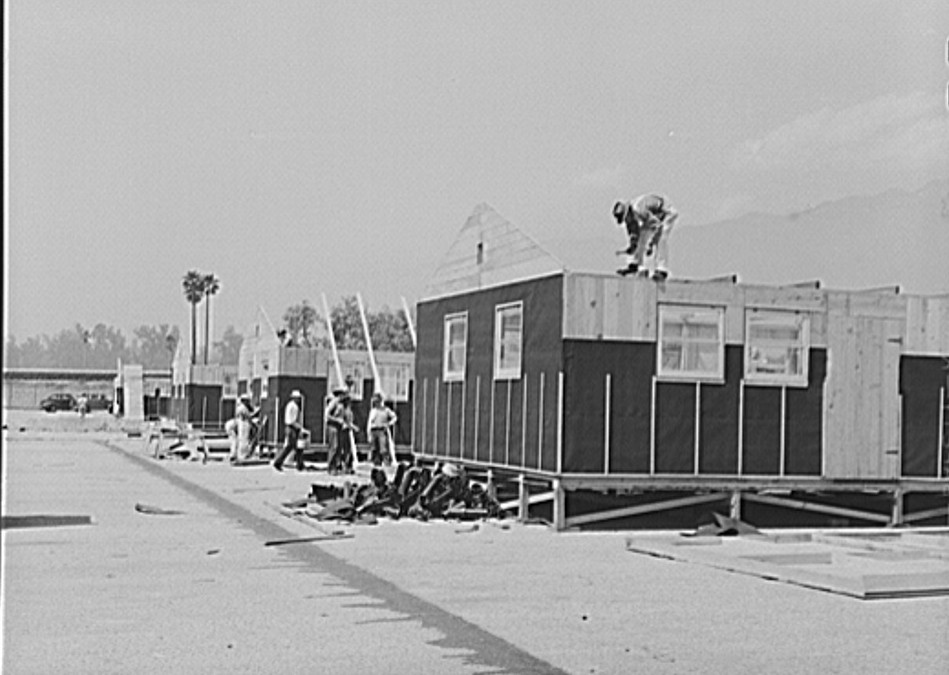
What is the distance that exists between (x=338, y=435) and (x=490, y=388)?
322 inches

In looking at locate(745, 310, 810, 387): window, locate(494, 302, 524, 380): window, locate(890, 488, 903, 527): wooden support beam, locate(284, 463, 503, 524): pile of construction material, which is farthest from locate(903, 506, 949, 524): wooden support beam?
locate(494, 302, 524, 380): window

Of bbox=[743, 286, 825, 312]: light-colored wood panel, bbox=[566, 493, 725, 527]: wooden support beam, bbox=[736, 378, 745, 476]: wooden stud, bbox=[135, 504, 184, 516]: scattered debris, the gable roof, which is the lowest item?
bbox=[135, 504, 184, 516]: scattered debris

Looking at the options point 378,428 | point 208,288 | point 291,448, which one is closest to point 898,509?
point 208,288

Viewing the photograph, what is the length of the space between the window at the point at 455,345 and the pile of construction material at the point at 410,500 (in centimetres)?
178

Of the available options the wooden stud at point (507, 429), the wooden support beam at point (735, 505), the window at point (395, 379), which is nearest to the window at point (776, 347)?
the wooden support beam at point (735, 505)

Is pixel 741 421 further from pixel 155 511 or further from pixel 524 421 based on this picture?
pixel 155 511

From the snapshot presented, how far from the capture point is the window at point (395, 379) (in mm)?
31781

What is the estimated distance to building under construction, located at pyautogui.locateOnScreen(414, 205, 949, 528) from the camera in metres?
15.0

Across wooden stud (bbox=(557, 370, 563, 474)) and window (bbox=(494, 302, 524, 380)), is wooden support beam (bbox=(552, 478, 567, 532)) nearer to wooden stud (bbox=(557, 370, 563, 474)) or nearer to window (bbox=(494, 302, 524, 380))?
wooden stud (bbox=(557, 370, 563, 474))

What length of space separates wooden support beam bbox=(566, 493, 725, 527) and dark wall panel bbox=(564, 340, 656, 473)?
538 mm

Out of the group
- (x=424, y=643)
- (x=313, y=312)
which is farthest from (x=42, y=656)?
(x=313, y=312)

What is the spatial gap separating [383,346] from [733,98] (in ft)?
103

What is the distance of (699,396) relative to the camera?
1545cm

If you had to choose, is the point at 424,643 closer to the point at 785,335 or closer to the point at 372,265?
the point at 372,265
